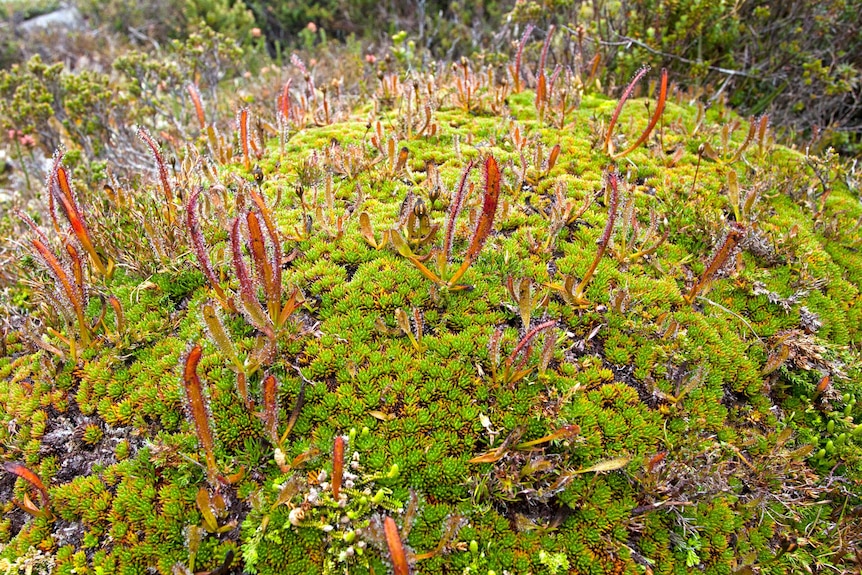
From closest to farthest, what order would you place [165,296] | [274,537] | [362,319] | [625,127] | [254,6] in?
[274,537]
[362,319]
[165,296]
[625,127]
[254,6]

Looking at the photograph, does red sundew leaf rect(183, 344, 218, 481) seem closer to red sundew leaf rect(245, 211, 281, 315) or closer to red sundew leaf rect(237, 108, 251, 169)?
red sundew leaf rect(245, 211, 281, 315)

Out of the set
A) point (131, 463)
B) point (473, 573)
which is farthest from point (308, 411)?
point (473, 573)

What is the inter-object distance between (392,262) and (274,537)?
1861 mm

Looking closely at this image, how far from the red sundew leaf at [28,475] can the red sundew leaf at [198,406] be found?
2.55 feet

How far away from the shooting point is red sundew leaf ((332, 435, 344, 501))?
7.86ft

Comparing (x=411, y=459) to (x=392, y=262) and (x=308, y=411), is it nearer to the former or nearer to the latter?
(x=308, y=411)

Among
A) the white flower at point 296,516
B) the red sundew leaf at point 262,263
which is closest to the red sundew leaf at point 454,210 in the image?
the red sundew leaf at point 262,263

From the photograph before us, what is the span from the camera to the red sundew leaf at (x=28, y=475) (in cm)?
249

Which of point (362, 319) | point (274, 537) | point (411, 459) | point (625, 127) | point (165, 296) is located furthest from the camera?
point (625, 127)

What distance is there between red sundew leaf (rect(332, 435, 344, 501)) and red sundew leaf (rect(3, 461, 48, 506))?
1473 mm

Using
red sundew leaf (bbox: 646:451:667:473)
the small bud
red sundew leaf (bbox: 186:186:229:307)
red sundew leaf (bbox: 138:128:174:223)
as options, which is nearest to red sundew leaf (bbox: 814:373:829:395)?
red sundew leaf (bbox: 646:451:667:473)

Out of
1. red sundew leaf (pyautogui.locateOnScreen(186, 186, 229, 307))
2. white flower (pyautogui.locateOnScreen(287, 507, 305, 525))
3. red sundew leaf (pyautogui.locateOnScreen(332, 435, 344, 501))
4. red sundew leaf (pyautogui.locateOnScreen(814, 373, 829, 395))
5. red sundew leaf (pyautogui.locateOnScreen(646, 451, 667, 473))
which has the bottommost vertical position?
red sundew leaf (pyautogui.locateOnScreen(814, 373, 829, 395))

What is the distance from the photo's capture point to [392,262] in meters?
3.68

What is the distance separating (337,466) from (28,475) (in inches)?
60.2
